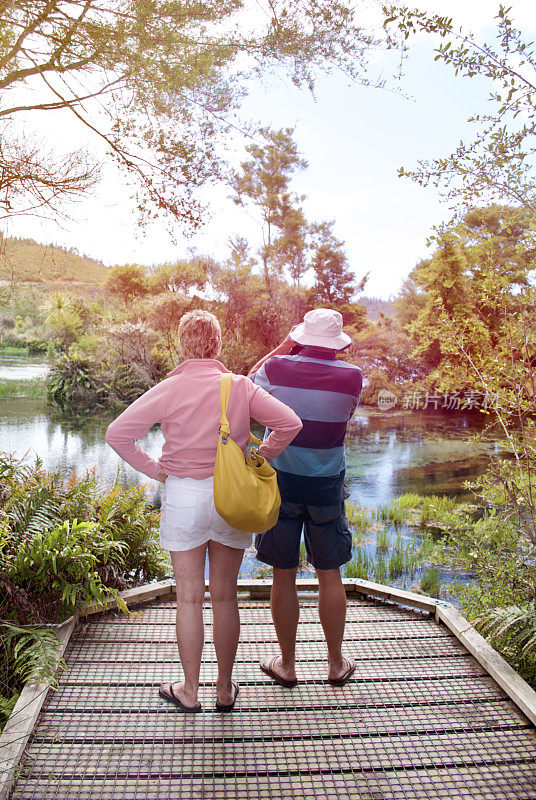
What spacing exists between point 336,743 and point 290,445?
0.84 meters

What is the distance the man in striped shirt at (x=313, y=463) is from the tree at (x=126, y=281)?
13.1 m

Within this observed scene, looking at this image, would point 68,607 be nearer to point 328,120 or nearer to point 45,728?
point 45,728

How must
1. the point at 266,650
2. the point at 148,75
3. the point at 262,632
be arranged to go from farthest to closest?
the point at 148,75
the point at 262,632
the point at 266,650

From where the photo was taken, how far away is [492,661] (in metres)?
1.95

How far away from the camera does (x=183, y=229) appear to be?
4.38 metres

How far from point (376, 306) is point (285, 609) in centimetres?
1486

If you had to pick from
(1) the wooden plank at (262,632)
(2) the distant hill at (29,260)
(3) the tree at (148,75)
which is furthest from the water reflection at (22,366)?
(1) the wooden plank at (262,632)

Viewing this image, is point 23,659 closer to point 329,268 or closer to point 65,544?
point 65,544

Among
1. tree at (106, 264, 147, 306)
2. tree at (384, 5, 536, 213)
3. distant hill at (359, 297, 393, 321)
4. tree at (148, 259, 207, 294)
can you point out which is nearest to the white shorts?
tree at (384, 5, 536, 213)

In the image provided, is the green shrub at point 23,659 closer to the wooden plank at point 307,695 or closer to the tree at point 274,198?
the wooden plank at point 307,695

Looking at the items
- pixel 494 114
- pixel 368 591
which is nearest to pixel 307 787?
pixel 368 591

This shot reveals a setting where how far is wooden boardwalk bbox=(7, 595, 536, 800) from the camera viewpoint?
1376mm

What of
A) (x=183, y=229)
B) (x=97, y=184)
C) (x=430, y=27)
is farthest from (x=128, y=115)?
(x=430, y=27)

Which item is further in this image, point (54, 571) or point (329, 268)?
point (329, 268)
